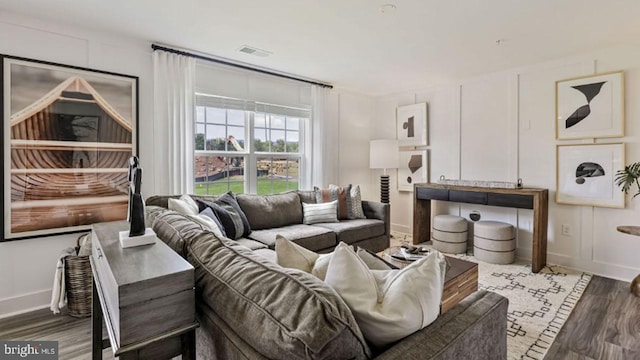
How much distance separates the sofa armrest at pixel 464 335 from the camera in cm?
87

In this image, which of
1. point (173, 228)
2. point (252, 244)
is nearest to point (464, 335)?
point (173, 228)

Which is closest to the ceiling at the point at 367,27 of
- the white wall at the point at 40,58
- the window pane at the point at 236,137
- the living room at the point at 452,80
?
the living room at the point at 452,80

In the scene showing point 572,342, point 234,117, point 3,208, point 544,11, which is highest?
point 544,11

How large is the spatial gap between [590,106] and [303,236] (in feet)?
10.8

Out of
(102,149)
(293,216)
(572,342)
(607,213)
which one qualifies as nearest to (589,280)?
(607,213)

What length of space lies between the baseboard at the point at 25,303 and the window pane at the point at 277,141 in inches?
104

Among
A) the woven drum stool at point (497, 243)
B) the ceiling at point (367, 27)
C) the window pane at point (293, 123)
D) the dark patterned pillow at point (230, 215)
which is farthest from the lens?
the window pane at point (293, 123)

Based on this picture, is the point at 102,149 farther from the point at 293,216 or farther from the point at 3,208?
the point at 293,216

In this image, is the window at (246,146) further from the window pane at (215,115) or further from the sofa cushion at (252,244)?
the sofa cushion at (252,244)

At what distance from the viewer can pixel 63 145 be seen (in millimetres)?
2604

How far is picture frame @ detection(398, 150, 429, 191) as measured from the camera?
4781 mm

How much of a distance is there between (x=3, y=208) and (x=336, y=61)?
323 centimetres

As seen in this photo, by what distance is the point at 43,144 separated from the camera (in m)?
2.53

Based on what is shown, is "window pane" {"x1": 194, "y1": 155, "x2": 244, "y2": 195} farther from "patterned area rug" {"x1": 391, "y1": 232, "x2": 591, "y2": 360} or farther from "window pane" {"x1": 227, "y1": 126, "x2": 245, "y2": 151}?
"patterned area rug" {"x1": 391, "y1": 232, "x2": 591, "y2": 360}
